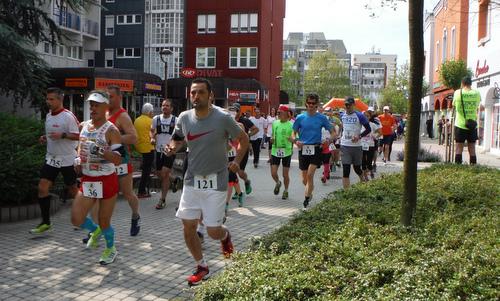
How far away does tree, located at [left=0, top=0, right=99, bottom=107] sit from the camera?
39.1 ft

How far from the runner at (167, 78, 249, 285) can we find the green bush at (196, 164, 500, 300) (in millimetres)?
571

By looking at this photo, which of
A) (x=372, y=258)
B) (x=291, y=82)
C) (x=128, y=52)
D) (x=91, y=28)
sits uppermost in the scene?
(x=91, y=28)

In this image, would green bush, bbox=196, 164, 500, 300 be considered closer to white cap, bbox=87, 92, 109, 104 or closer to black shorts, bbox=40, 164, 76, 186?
white cap, bbox=87, 92, 109, 104

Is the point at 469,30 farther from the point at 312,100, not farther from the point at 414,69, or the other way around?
the point at 414,69

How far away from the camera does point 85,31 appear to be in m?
50.4

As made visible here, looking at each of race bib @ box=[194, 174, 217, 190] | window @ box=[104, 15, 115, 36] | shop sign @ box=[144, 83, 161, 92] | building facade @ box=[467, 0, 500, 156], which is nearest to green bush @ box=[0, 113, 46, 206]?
race bib @ box=[194, 174, 217, 190]

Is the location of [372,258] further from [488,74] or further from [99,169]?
[488,74]

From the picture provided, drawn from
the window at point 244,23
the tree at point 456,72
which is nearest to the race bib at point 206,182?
the tree at point 456,72

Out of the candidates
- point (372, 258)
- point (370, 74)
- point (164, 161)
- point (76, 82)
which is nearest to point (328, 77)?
point (76, 82)

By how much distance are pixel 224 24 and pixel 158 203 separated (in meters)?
43.0

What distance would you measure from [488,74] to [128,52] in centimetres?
3760

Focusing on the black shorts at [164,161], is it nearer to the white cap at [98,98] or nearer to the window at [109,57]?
the white cap at [98,98]

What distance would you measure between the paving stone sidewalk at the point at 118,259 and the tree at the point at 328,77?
3028 inches

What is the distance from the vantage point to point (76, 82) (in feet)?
128
